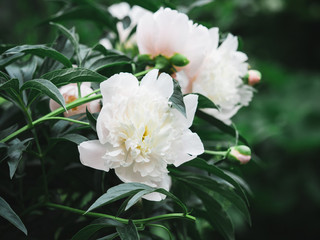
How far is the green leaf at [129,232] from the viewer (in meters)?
0.30

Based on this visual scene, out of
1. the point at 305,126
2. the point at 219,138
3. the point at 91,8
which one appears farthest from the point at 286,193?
the point at 91,8

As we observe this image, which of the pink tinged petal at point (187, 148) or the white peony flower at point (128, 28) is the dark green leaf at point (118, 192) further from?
the white peony flower at point (128, 28)

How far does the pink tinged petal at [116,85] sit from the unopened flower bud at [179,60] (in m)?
0.08

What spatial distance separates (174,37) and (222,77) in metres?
0.07

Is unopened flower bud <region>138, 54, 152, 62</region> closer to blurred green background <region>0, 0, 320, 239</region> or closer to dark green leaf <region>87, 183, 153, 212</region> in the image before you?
dark green leaf <region>87, 183, 153, 212</region>

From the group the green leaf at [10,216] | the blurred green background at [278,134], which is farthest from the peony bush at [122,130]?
the blurred green background at [278,134]

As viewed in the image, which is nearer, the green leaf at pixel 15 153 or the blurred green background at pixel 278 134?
the green leaf at pixel 15 153

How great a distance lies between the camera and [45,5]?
4.54ft

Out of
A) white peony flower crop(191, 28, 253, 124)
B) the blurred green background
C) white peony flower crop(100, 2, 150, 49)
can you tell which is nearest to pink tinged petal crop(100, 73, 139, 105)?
white peony flower crop(191, 28, 253, 124)

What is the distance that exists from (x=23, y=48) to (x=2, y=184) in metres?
0.15

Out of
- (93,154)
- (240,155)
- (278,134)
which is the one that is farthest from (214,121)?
(278,134)

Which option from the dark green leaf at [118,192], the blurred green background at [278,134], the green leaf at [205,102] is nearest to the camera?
the dark green leaf at [118,192]

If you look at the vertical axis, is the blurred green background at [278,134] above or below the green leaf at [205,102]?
below

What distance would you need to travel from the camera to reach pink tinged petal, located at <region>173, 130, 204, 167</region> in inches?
13.6
